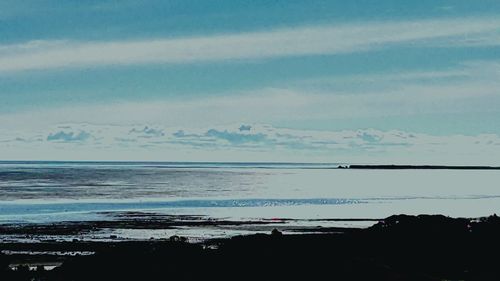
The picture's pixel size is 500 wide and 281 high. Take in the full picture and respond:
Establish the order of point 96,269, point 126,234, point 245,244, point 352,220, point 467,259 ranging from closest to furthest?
point 96,269
point 245,244
point 467,259
point 126,234
point 352,220

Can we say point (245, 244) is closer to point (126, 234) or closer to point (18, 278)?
point (18, 278)

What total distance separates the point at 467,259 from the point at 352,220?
1383 inches

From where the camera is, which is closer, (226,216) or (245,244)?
(245,244)

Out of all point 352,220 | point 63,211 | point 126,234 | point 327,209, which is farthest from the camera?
point 327,209

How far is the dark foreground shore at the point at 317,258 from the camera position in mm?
24641

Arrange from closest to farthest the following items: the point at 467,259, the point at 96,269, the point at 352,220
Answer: the point at 96,269, the point at 467,259, the point at 352,220

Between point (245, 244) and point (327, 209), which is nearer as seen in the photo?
point (245, 244)

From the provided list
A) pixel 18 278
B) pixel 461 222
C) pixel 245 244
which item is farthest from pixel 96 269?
pixel 461 222

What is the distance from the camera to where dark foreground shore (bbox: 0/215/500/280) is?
80.8 feet

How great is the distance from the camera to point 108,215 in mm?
67250

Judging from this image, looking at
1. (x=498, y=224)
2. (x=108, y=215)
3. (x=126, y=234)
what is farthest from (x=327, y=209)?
(x=498, y=224)

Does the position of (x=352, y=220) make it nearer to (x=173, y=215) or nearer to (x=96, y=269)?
(x=173, y=215)

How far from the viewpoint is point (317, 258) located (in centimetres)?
2569

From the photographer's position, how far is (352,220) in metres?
65.2
